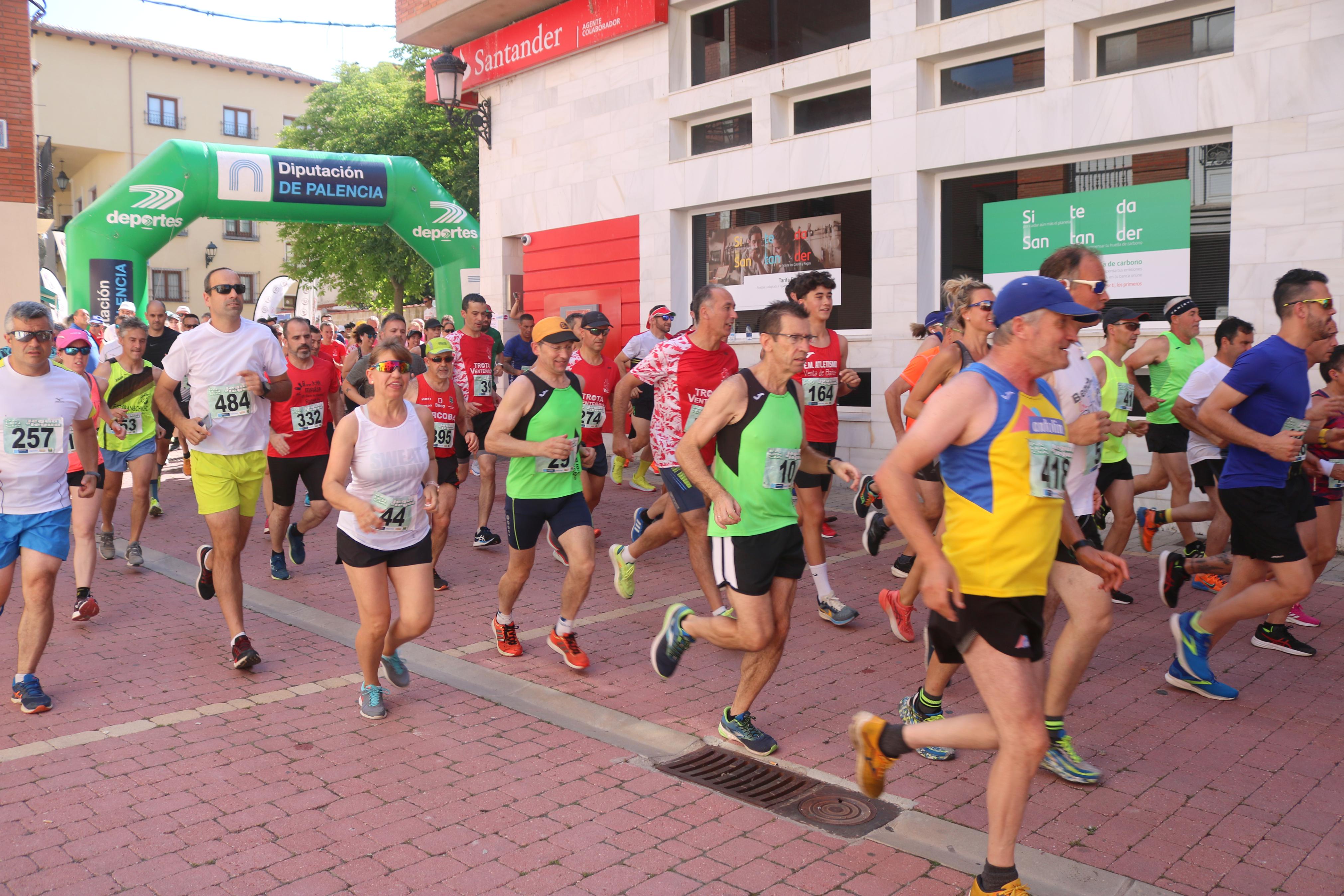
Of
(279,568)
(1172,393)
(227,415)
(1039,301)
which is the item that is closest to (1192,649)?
(1039,301)

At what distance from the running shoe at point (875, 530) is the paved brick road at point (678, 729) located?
407 millimetres

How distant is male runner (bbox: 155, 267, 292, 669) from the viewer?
5957mm

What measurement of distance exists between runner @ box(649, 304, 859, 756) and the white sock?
2045 mm

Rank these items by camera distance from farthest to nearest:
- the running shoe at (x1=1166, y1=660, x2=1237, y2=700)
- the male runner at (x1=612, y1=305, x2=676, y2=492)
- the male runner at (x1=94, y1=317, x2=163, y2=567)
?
the male runner at (x1=612, y1=305, x2=676, y2=492) < the male runner at (x1=94, y1=317, x2=163, y2=567) < the running shoe at (x1=1166, y1=660, x2=1237, y2=700)

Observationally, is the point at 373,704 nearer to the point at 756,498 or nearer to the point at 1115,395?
the point at 756,498

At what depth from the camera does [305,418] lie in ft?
26.8

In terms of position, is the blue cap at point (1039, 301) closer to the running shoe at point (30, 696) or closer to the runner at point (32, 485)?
the runner at point (32, 485)

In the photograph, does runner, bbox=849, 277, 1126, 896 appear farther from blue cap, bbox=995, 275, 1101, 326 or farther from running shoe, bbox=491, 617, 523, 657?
running shoe, bbox=491, 617, 523, 657

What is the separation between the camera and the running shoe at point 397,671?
206 inches

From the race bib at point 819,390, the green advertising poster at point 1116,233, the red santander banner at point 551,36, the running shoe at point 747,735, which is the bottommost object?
the running shoe at point 747,735

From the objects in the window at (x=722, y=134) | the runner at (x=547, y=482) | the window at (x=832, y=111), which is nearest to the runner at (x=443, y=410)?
the runner at (x=547, y=482)

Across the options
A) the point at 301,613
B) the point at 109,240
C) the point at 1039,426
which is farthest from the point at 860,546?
the point at 109,240

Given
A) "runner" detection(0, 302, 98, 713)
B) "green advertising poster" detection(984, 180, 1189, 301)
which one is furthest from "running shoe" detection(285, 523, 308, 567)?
"green advertising poster" detection(984, 180, 1189, 301)

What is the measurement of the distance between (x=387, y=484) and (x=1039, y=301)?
3.16 meters
